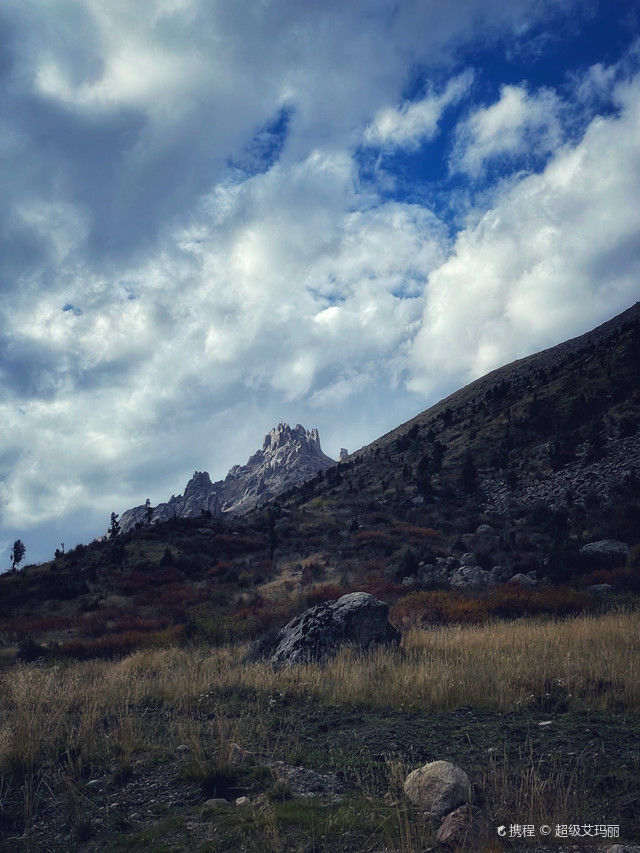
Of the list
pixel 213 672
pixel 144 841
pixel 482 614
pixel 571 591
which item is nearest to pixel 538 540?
pixel 571 591

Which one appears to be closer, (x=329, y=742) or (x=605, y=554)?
(x=329, y=742)

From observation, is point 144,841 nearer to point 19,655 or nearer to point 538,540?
point 19,655

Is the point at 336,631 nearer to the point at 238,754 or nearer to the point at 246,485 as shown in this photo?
the point at 238,754

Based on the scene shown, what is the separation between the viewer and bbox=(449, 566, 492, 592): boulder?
Answer: 61.9ft

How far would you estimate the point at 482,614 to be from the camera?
1439cm

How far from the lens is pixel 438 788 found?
420cm

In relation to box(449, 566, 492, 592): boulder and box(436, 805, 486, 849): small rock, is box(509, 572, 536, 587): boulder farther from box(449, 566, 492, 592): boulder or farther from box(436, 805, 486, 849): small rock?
box(436, 805, 486, 849): small rock

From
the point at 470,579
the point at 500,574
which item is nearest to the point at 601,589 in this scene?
the point at 500,574

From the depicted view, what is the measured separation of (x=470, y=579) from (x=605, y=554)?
5.40m

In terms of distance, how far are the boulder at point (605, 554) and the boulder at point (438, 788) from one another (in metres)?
17.5

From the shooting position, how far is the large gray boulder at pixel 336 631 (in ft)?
35.5

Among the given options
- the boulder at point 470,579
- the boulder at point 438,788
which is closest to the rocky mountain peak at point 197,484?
the boulder at point 470,579

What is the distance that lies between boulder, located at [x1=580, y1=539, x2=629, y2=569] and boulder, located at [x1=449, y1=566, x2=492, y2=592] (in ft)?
12.5

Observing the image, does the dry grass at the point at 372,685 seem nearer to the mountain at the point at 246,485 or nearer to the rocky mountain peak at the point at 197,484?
the mountain at the point at 246,485
